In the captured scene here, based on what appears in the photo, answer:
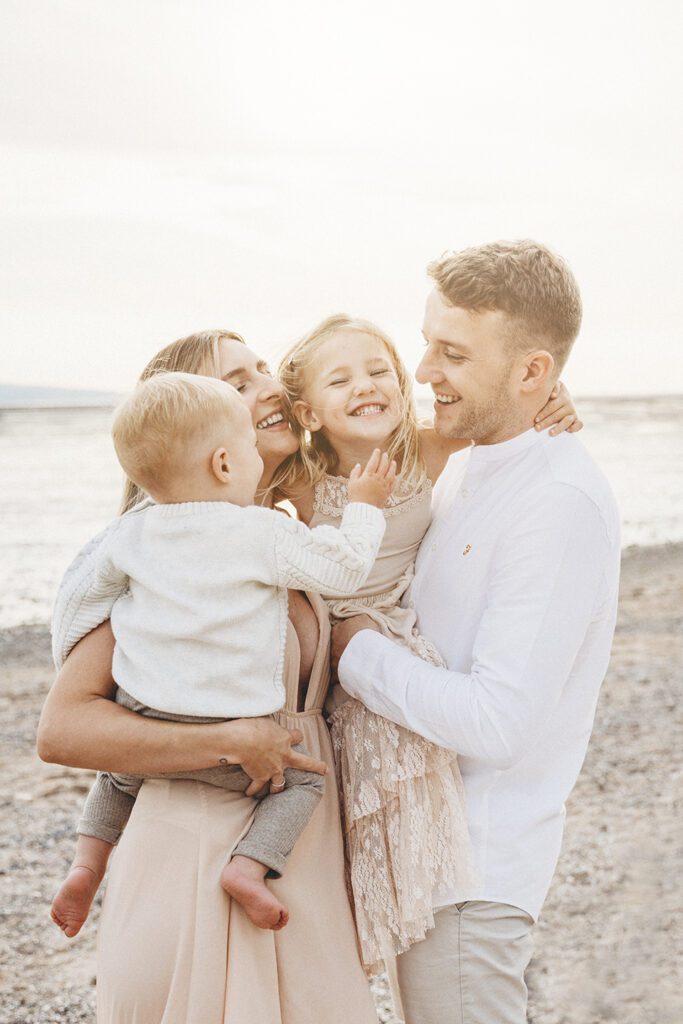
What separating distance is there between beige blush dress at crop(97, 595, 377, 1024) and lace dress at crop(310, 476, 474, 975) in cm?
8

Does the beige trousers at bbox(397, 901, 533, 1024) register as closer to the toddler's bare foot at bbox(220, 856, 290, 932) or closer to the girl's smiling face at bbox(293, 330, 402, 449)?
the toddler's bare foot at bbox(220, 856, 290, 932)

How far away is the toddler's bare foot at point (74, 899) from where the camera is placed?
2572 millimetres

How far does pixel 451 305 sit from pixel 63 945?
391cm

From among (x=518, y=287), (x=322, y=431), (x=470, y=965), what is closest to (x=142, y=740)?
(x=470, y=965)

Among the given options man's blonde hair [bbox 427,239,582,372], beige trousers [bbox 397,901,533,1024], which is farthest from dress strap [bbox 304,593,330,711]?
man's blonde hair [bbox 427,239,582,372]

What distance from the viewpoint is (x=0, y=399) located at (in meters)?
33.7

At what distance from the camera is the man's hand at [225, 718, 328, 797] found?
232 cm

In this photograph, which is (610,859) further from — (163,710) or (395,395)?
(163,710)

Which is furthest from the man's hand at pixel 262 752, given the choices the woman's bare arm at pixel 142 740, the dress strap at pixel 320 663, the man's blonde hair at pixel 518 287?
the man's blonde hair at pixel 518 287

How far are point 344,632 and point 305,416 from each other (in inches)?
32.8

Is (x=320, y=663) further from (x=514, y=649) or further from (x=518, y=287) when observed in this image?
(x=518, y=287)

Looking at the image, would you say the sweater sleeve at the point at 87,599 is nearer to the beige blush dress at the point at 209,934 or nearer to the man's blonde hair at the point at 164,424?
the man's blonde hair at the point at 164,424

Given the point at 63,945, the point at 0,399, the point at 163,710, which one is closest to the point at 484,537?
the point at 163,710

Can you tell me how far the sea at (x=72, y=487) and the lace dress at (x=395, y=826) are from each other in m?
1.59
